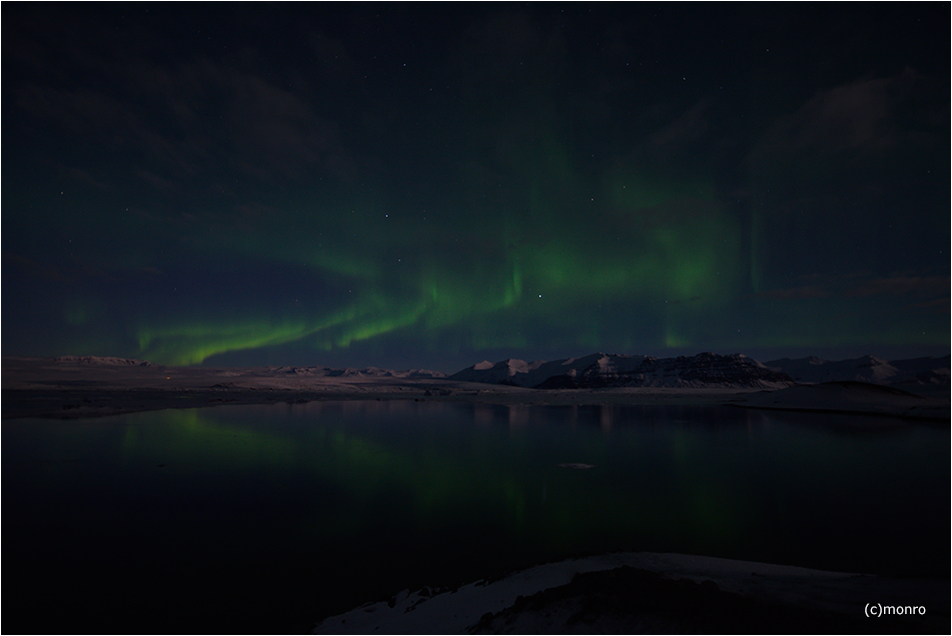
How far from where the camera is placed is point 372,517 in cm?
1086

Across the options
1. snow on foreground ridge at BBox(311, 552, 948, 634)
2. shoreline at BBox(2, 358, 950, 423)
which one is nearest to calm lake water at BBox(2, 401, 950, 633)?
snow on foreground ridge at BBox(311, 552, 948, 634)

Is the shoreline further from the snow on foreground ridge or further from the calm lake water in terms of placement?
the snow on foreground ridge

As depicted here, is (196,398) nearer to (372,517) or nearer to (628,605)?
(372,517)

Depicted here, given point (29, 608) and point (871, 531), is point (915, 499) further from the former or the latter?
point (29, 608)

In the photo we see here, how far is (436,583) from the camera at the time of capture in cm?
732

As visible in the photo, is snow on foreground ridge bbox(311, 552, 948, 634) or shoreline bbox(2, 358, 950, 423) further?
shoreline bbox(2, 358, 950, 423)

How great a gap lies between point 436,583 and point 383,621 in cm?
154

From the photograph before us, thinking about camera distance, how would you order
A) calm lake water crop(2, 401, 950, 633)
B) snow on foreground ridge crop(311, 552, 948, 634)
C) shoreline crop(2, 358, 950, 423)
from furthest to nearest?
shoreline crop(2, 358, 950, 423) < calm lake water crop(2, 401, 950, 633) < snow on foreground ridge crop(311, 552, 948, 634)

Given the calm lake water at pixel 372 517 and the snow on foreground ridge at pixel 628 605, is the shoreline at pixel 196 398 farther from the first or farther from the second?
the snow on foreground ridge at pixel 628 605

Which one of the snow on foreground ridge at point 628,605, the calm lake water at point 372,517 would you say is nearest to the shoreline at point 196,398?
the calm lake water at point 372,517

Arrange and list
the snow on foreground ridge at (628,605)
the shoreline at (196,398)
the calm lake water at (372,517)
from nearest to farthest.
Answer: the snow on foreground ridge at (628,605) → the calm lake water at (372,517) → the shoreline at (196,398)

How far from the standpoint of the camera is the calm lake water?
7070mm

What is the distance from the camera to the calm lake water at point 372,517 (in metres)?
7.07

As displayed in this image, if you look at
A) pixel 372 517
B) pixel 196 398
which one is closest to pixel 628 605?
pixel 372 517
